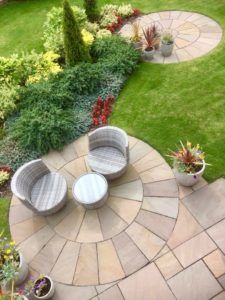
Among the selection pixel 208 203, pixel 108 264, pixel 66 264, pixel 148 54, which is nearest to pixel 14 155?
pixel 66 264

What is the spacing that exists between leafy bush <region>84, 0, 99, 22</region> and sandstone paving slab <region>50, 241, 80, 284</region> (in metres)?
9.08

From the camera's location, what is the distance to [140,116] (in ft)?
31.1

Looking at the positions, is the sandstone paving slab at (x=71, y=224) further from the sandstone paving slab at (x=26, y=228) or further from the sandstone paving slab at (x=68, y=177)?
the sandstone paving slab at (x=68, y=177)

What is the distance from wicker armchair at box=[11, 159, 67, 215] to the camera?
724 cm

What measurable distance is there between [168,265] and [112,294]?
1.24 metres

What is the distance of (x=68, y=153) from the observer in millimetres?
8891

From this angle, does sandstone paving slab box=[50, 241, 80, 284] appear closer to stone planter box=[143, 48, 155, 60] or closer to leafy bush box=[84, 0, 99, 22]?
stone planter box=[143, 48, 155, 60]

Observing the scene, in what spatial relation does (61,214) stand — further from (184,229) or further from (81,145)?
(184,229)

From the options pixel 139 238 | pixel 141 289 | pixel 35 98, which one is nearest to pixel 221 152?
pixel 139 238

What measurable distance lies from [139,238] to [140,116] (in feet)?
12.5

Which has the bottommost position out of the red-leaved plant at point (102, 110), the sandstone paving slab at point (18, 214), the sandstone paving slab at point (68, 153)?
the sandstone paving slab at point (18, 214)

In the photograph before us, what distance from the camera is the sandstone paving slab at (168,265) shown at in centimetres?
646

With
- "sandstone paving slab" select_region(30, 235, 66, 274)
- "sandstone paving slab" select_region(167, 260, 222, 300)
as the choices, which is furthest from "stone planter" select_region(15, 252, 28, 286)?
"sandstone paving slab" select_region(167, 260, 222, 300)

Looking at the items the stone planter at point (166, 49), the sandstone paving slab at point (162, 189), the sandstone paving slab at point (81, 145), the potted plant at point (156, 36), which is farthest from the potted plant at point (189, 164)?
the potted plant at point (156, 36)
